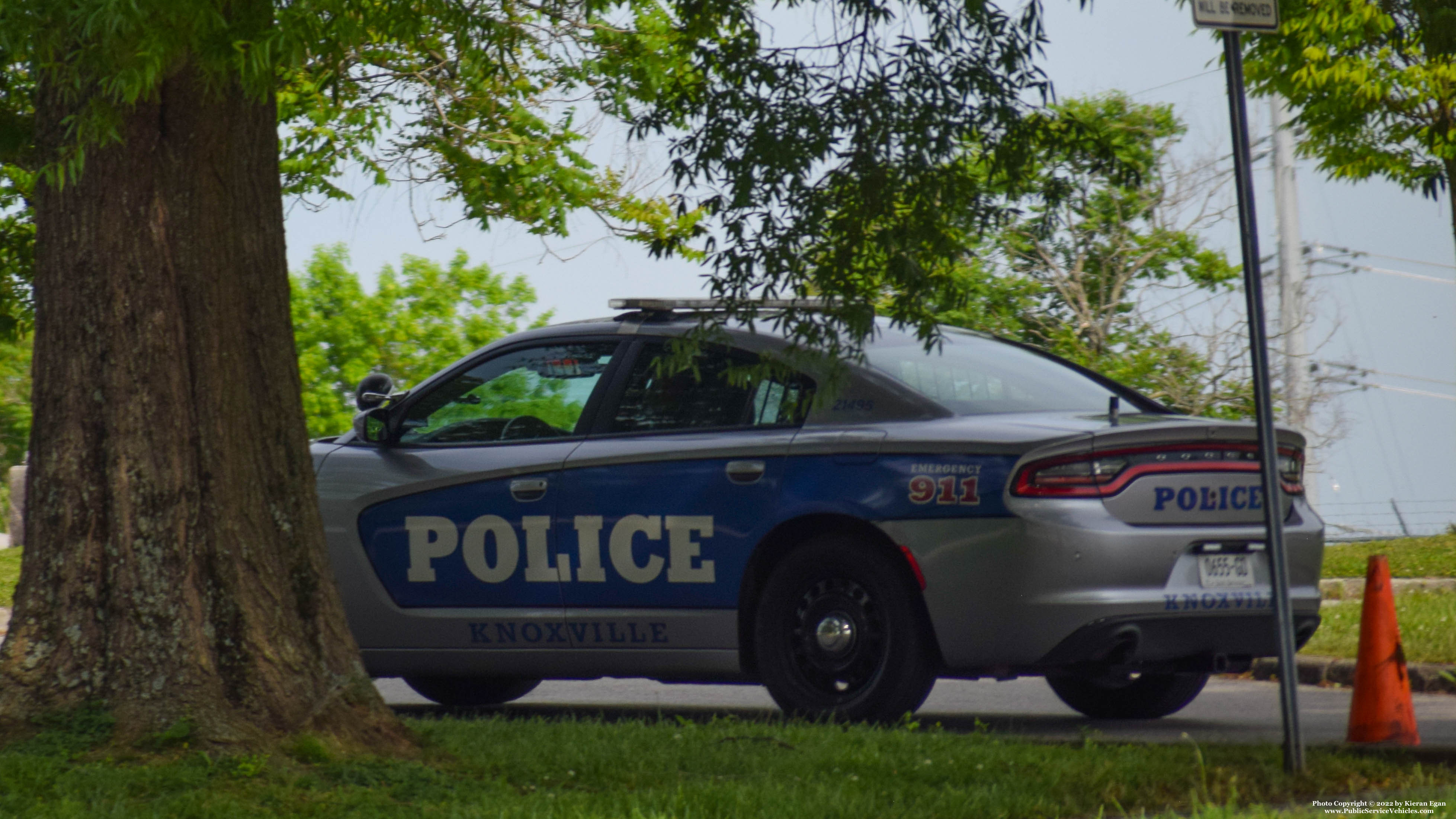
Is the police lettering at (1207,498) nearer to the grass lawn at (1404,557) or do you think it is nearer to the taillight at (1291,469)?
the taillight at (1291,469)

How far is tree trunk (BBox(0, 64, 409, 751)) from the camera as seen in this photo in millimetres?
5051

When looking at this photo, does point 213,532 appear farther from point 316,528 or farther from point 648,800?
point 648,800

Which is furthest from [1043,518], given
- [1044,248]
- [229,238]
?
[1044,248]

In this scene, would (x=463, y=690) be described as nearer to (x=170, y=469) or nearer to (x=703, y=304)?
(x=703, y=304)

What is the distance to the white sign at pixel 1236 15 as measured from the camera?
4965 mm

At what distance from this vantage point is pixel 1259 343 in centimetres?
496

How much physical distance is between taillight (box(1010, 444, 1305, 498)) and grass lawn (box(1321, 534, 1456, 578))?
673 cm

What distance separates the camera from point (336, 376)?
124ft

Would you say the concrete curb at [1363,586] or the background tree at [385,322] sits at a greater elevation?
the background tree at [385,322]

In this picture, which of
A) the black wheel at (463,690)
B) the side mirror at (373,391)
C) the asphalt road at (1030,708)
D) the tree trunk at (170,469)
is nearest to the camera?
the tree trunk at (170,469)

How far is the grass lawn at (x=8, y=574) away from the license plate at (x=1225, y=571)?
364 inches

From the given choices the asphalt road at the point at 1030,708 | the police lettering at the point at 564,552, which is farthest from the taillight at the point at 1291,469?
the police lettering at the point at 564,552

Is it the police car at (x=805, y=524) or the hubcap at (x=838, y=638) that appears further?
the hubcap at (x=838, y=638)

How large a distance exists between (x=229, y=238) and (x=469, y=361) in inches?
91.8
